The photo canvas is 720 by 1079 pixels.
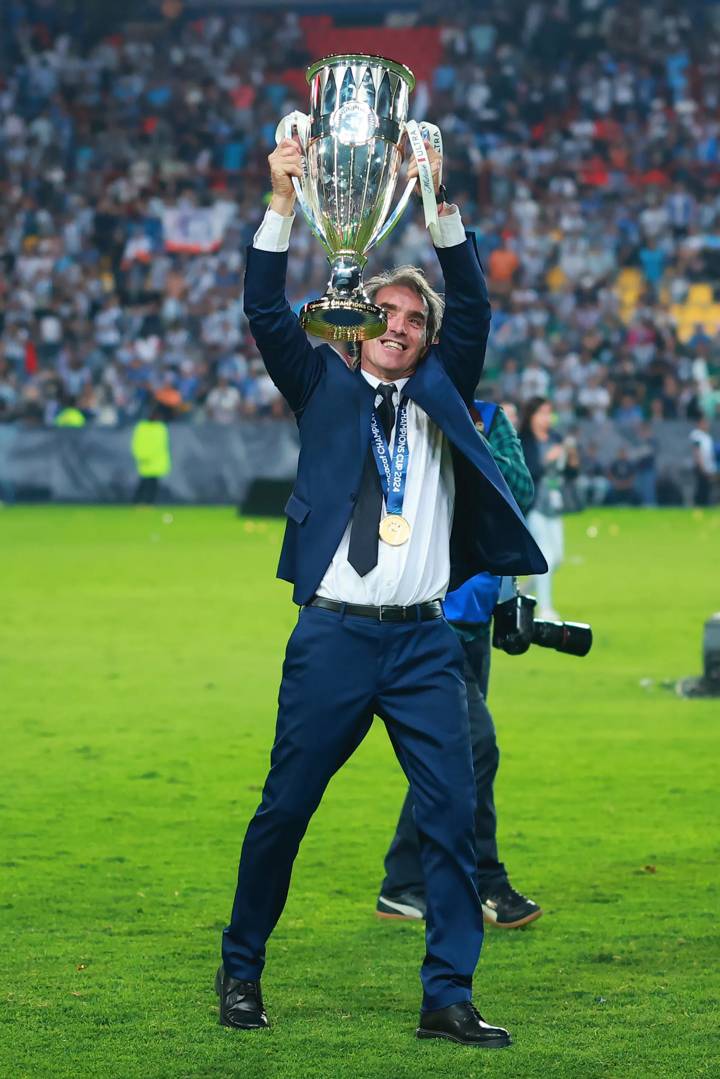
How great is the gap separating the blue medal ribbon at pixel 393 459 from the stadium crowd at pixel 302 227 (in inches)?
894

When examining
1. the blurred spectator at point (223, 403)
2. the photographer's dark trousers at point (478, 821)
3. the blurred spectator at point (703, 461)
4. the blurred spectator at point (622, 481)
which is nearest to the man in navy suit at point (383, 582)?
the photographer's dark trousers at point (478, 821)

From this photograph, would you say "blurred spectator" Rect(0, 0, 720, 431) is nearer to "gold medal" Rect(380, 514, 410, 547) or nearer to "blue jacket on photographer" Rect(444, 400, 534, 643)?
"blue jacket on photographer" Rect(444, 400, 534, 643)

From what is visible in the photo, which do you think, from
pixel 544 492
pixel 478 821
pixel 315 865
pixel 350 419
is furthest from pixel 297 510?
pixel 544 492

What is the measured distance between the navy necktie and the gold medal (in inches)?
0.8

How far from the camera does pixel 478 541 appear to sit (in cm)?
530

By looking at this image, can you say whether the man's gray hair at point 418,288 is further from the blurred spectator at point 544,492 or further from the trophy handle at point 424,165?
the blurred spectator at point 544,492

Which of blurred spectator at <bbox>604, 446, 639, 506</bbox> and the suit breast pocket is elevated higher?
the suit breast pocket

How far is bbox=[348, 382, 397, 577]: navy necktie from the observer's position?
5.04 meters

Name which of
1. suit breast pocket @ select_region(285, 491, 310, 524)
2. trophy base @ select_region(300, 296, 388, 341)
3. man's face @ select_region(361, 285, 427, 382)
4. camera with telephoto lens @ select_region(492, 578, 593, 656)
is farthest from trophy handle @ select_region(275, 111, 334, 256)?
camera with telephoto lens @ select_region(492, 578, 593, 656)

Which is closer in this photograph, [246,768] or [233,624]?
[246,768]

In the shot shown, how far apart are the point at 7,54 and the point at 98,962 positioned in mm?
33782

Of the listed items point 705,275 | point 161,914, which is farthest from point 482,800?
point 705,275

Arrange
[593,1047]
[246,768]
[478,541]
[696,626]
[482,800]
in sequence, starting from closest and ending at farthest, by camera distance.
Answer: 1. [593,1047]
2. [478,541]
3. [482,800]
4. [246,768]
5. [696,626]

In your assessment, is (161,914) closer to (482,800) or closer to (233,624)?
(482,800)
